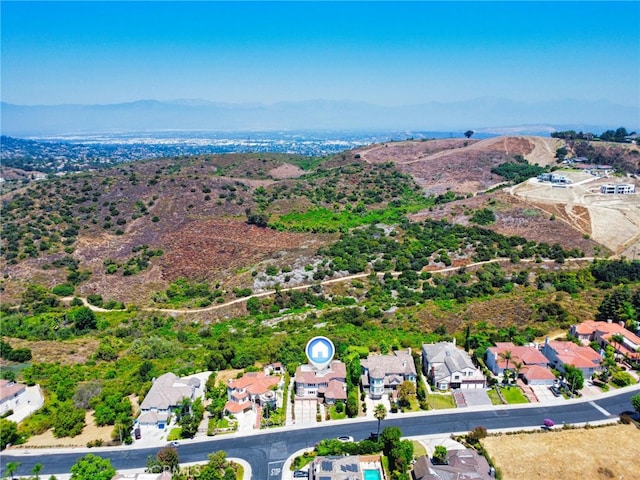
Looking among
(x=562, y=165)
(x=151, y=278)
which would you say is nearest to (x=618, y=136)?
(x=562, y=165)

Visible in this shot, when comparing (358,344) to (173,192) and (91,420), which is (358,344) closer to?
(91,420)

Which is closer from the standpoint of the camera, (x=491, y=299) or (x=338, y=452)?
(x=338, y=452)

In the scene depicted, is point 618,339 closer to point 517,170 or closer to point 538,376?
point 538,376

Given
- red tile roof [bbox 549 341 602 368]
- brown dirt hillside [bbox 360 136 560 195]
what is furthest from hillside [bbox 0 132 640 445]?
red tile roof [bbox 549 341 602 368]

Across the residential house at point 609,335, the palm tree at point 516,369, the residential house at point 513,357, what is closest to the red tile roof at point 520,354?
the residential house at point 513,357

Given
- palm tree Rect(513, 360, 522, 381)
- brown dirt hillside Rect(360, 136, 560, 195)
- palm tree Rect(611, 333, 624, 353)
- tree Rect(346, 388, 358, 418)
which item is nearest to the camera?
tree Rect(346, 388, 358, 418)

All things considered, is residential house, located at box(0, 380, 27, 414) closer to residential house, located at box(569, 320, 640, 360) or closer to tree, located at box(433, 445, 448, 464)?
tree, located at box(433, 445, 448, 464)

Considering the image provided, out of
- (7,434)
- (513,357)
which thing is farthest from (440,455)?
(7,434)
